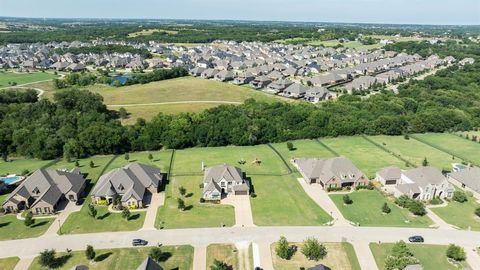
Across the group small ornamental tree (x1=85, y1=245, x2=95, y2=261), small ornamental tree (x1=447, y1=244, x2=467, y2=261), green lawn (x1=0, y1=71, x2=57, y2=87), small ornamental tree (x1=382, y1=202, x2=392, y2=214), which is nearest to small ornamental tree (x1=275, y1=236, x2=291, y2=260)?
small ornamental tree (x1=382, y1=202, x2=392, y2=214)

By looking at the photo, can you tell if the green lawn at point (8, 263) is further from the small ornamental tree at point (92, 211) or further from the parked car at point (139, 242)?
the parked car at point (139, 242)

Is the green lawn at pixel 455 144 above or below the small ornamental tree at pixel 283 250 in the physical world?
below

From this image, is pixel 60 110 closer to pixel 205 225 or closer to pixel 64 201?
pixel 64 201

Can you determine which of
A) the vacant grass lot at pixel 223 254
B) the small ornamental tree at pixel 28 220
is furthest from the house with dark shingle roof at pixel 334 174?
the small ornamental tree at pixel 28 220

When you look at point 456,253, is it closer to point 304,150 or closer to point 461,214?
point 461,214

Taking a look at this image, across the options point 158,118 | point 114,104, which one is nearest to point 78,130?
point 158,118

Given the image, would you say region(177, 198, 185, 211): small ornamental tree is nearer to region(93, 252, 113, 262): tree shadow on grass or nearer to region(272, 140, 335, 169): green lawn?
region(93, 252, 113, 262): tree shadow on grass
